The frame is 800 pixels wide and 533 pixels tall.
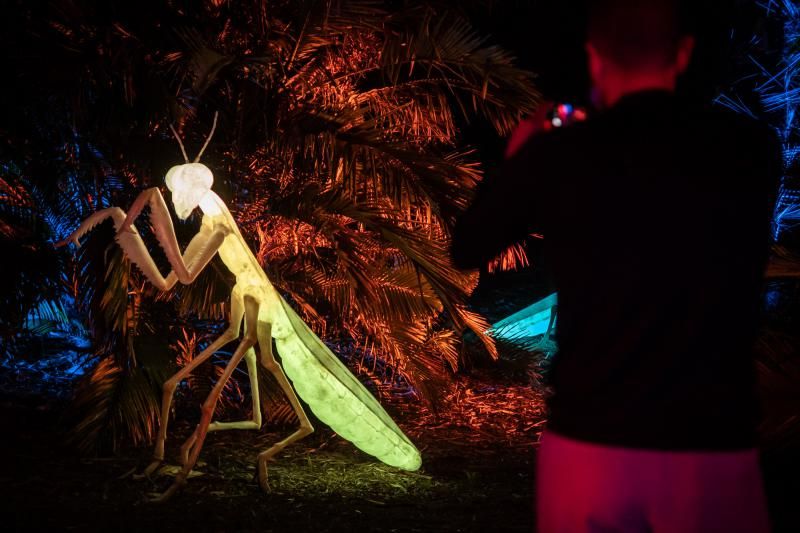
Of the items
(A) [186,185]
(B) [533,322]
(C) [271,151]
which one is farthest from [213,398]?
(B) [533,322]

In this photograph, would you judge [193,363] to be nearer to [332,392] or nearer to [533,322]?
[332,392]

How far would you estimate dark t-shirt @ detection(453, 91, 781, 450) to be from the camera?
132 cm

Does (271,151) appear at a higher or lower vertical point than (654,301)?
higher

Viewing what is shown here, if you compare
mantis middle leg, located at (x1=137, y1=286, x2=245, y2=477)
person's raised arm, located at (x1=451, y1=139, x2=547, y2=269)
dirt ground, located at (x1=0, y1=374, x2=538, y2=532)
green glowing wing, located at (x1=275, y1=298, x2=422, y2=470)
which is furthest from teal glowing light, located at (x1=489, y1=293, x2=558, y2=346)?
person's raised arm, located at (x1=451, y1=139, x2=547, y2=269)

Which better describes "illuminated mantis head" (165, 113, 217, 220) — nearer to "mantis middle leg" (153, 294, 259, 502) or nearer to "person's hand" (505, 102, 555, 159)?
"mantis middle leg" (153, 294, 259, 502)

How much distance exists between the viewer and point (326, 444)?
5.36 metres

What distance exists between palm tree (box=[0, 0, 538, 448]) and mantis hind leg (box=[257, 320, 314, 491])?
97 centimetres

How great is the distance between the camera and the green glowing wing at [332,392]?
4.00 metres

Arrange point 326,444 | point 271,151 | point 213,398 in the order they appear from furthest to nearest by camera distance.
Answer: point 326,444, point 271,151, point 213,398

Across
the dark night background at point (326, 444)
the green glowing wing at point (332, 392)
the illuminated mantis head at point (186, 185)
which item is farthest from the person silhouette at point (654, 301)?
the green glowing wing at point (332, 392)

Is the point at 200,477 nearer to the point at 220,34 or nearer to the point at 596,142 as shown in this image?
the point at 220,34

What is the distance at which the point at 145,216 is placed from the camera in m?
5.14

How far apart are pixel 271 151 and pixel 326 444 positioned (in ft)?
6.43

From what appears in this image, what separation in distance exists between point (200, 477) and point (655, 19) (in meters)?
3.79
